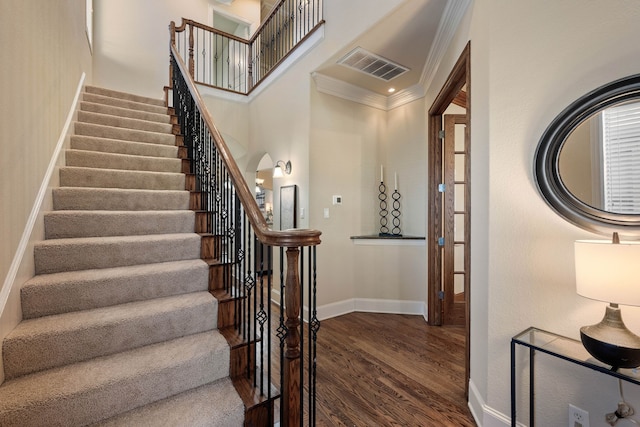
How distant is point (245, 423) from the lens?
1.41m

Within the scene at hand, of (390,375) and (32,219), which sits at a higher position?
(32,219)

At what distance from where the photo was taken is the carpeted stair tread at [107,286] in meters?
1.54

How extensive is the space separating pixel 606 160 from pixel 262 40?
515 centimetres

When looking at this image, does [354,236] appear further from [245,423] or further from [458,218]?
[245,423]

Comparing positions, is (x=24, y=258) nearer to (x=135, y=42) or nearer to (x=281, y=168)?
(x=281, y=168)

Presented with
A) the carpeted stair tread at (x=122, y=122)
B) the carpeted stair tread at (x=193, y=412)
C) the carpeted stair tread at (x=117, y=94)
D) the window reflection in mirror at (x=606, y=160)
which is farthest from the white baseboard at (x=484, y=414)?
the carpeted stair tread at (x=117, y=94)

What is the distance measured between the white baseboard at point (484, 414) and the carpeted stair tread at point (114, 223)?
7.72 ft

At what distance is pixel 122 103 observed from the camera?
12.2ft

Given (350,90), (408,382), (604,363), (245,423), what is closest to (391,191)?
(350,90)

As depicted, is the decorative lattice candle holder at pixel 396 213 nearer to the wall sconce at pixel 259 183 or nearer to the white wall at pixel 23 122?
the white wall at pixel 23 122

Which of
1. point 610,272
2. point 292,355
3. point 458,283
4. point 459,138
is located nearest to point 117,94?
point 292,355

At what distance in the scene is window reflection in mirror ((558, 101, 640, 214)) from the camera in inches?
50.8

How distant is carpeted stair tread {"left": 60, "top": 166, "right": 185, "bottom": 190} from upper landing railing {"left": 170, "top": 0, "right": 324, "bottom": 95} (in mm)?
2262

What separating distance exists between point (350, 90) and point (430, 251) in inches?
86.5
